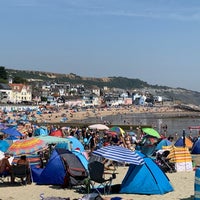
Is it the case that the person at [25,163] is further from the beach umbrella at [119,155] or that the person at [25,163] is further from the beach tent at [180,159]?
the beach tent at [180,159]

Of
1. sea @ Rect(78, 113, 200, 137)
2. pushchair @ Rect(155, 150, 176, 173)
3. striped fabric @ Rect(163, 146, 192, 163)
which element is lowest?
sea @ Rect(78, 113, 200, 137)

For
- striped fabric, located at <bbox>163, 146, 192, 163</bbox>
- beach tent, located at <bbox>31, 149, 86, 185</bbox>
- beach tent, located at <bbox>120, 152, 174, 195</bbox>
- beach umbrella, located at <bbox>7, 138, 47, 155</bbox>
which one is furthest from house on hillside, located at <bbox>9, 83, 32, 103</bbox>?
beach tent, located at <bbox>120, 152, 174, 195</bbox>

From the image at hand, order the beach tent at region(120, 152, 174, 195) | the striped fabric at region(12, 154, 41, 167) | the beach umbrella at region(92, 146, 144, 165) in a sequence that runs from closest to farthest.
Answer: the beach umbrella at region(92, 146, 144, 165) → the beach tent at region(120, 152, 174, 195) → the striped fabric at region(12, 154, 41, 167)

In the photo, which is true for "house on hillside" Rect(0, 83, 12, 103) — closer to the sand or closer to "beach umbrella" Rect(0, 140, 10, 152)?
"beach umbrella" Rect(0, 140, 10, 152)

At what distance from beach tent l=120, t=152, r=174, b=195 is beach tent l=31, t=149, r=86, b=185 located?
1563mm

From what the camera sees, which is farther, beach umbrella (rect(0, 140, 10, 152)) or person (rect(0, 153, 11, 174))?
beach umbrella (rect(0, 140, 10, 152))

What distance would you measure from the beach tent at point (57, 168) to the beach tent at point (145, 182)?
156cm

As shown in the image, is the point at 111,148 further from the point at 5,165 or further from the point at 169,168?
the point at 169,168

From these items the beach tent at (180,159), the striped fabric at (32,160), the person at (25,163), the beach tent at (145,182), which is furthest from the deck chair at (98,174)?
the beach tent at (180,159)

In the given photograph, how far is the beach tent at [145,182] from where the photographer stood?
11.0 metres

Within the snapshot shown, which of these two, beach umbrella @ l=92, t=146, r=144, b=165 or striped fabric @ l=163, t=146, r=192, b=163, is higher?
beach umbrella @ l=92, t=146, r=144, b=165

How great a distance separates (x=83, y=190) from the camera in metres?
11.2

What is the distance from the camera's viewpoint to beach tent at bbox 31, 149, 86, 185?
480 inches

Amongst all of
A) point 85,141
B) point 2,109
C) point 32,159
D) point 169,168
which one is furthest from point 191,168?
point 2,109
